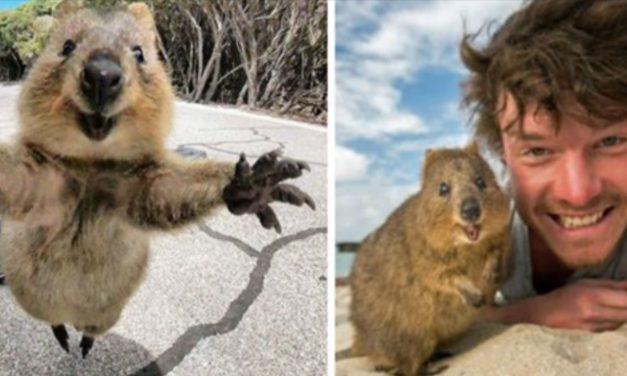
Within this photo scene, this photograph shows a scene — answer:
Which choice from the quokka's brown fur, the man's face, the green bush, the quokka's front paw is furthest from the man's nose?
the quokka's brown fur

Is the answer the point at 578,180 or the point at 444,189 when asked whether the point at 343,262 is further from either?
the point at 578,180

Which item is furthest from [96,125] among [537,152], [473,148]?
[537,152]

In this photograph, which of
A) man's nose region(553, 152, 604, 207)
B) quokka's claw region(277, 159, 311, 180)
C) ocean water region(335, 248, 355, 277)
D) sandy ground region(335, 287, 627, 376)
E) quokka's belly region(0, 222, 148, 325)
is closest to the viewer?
A: quokka's claw region(277, 159, 311, 180)

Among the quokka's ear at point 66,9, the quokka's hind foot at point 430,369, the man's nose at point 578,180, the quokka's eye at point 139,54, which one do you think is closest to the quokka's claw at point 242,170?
the quokka's eye at point 139,54

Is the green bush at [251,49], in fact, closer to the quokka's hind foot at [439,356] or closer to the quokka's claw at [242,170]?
the quokka's claw at [242,170]

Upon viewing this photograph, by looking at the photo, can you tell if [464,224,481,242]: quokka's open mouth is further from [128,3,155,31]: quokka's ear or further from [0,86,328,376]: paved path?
[128,3,155,31]: quokka's ear
